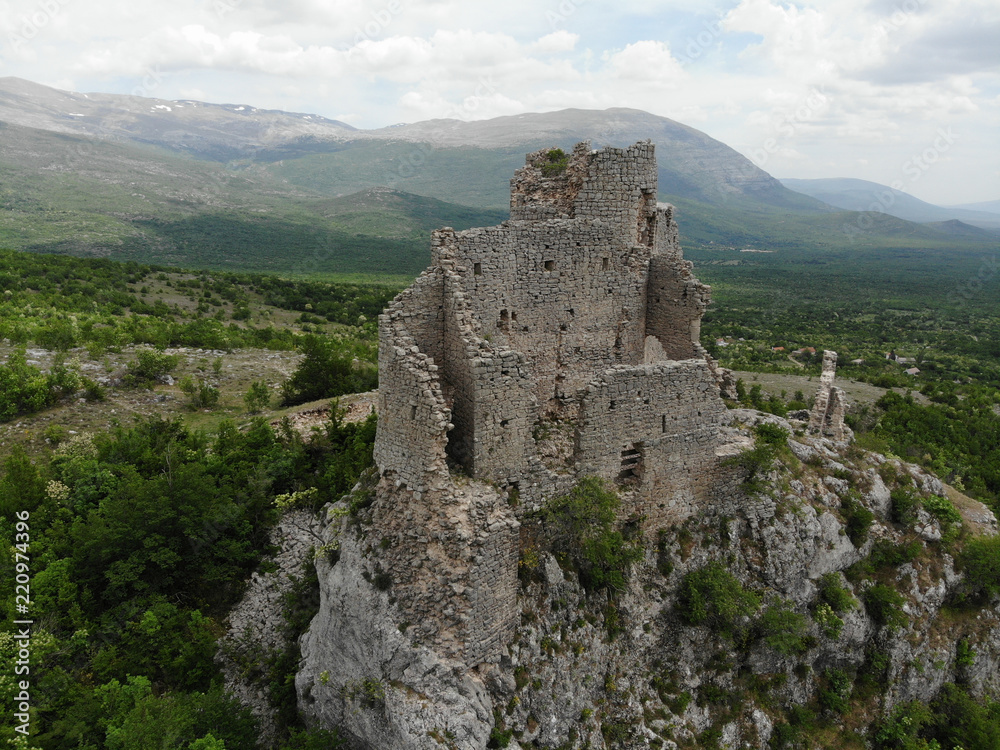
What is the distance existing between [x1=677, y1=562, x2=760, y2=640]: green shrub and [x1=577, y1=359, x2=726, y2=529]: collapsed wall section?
1.39m

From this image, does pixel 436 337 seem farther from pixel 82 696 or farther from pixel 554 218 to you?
pixel 82 696

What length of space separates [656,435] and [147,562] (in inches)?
535

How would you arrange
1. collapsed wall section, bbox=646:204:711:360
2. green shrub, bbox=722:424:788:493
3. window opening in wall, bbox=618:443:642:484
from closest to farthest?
1. window opening in wall, bbox=618:443:642:484
2. green shrub, bbox=722:424:788:493
3. collapsed wall section, bbox=646:204:711:360

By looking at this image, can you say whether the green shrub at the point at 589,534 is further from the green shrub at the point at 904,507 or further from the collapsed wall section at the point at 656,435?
the green shrub at the point at 904,507

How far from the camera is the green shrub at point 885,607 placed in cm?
1484

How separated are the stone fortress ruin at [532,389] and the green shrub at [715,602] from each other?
141 cm

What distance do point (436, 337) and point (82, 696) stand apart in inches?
428

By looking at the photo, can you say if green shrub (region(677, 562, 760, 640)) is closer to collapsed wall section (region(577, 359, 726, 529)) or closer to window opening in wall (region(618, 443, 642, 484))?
collapsed wall section (region(577, 359, 726, 529))

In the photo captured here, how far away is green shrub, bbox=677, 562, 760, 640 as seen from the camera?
1327 centimetres

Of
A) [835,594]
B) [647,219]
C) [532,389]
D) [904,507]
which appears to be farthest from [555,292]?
[904,507]

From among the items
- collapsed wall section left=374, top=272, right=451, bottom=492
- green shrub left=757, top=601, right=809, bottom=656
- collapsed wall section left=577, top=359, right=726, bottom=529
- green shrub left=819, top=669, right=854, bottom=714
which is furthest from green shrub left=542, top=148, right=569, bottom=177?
green shrub left=819, top=669, right=854, bottom=714

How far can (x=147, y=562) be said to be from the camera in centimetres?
1595

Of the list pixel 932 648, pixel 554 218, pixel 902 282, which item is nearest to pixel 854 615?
pixel 932 648

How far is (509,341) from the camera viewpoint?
43.3ft
